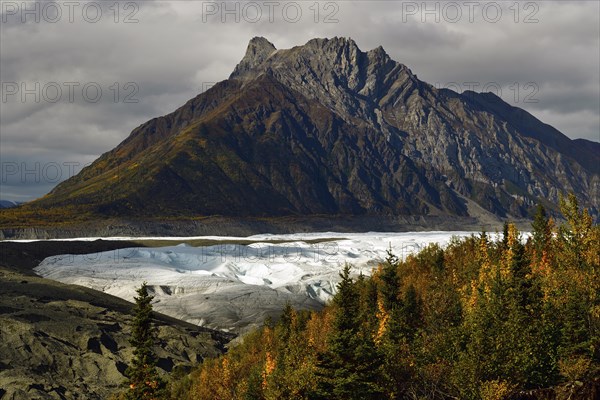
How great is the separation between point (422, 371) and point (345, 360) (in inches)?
273

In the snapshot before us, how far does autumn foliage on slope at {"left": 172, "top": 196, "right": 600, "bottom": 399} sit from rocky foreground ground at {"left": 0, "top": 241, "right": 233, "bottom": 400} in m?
11.3

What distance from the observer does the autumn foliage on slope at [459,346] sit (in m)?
45.6

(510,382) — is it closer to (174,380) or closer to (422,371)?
(422,371)

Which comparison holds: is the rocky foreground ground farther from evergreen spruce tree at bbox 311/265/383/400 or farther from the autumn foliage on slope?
evergreen spruce tree at bbox 311/265/383/400

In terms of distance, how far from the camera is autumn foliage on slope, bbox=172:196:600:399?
45.6 meters

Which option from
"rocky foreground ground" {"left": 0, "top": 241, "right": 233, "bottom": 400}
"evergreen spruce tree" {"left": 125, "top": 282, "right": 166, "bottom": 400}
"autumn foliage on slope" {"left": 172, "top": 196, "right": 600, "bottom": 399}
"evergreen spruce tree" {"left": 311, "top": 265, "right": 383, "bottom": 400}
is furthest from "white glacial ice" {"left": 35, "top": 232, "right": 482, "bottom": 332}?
"evergreen spruce tree" {"left": 311, "top": 265, "right": 383, "bottom": 400}

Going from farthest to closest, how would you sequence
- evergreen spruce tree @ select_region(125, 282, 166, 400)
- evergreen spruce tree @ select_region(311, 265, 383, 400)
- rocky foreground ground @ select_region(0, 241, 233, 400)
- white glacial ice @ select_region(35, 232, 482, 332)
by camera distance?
white glacial ice @ select_region(35, 232, 482, 332) < rocky foreground ground @ select_region(0, 241, 233, 400) < evergreen spruce tree @ select_region(125, 282, 166, 400) < evergreen spruce tree @ select_region(311, 265, 383, 400)

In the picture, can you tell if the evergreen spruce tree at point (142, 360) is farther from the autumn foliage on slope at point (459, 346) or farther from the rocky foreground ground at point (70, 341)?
the rocky foreground ground at point (70, 341)

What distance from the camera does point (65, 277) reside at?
478ft

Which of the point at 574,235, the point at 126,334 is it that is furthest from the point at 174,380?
the point at 574,235

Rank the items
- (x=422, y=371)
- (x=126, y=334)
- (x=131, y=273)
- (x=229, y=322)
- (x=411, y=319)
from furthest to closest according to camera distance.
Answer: (x=131, y=273), (x=229, y=322), (x=126, y=334), (x=411, y=319), (x=422, y=371)

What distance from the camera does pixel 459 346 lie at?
51.7m

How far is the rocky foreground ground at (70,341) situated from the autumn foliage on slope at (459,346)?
11283mm

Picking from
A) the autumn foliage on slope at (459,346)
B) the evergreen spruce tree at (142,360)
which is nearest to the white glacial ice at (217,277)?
the autumn foliage on slope at (459,346)
